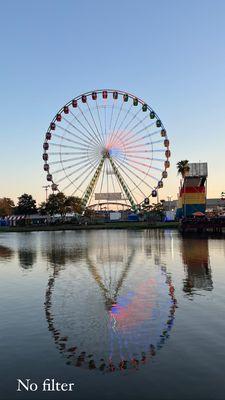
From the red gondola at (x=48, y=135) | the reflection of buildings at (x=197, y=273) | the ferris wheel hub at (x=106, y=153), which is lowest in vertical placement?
the reflection of buildings at (x=197, y=273)

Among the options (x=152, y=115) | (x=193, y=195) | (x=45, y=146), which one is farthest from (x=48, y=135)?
(x=193, y=195)

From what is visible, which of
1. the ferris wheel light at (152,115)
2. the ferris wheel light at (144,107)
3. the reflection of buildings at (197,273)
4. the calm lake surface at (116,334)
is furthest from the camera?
the ferris wheel light at (152,115)

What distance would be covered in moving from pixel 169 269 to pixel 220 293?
13.1 metres

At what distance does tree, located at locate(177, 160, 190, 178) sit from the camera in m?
156

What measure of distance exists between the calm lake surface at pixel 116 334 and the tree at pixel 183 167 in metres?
121

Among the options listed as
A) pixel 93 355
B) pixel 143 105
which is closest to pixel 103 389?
pixel 93 355

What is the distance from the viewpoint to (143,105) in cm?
10112

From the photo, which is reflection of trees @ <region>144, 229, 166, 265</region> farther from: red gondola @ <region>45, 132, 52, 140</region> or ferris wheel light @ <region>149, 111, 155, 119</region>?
red gondola @ <region>45, 132, 52, 140</region>

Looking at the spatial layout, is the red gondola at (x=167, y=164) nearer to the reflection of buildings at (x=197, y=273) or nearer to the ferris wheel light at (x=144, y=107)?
the ferris wheel light at (x=144, y=107)

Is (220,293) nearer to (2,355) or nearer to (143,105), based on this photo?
(2,355)

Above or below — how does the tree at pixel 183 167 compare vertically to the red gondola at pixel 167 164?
above

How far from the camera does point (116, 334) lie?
19.2 metres

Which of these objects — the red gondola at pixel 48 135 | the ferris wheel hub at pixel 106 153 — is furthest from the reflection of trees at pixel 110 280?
the ferris wheel hub at pixel 106 153

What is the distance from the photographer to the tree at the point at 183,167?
156 m
